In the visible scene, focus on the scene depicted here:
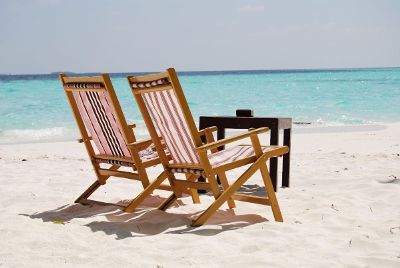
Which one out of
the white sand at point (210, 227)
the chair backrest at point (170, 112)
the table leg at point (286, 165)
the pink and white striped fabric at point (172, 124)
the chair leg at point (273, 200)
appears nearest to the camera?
the white sand at point (210, 227)

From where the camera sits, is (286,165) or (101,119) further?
(286,165)

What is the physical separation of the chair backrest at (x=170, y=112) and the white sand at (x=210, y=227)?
1.75 feet

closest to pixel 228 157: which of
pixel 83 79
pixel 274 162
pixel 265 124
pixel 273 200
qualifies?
pixel 273 200

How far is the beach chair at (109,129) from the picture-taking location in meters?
4.31

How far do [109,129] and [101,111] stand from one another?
15cm

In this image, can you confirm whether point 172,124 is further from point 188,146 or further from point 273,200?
point 273,200

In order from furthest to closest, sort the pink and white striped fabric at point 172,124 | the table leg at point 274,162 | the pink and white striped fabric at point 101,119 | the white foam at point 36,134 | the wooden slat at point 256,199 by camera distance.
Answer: the white foam at point 36,134
the table leg at point 274,162
the pink and white striped fabric at point 101,119
the wooden slat at point 256,199
the pink and white striped fabric at point 172,124

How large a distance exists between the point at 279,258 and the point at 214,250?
40 cm

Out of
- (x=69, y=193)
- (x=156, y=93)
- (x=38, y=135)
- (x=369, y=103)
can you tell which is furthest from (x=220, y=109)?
(x=156, y=93)

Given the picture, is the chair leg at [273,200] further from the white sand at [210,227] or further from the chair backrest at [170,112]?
the chair backrest at [170,112]

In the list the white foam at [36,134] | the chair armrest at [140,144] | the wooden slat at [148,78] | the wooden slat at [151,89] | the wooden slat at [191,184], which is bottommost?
the white foam at [36,134]

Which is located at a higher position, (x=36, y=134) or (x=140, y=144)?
(x=140, y=144)

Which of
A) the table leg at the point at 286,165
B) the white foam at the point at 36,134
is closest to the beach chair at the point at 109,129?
the table leg at the point at 286,165

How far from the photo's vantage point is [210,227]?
13.2 feet
